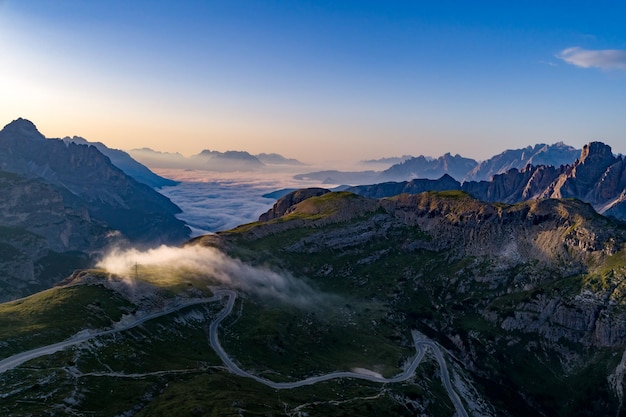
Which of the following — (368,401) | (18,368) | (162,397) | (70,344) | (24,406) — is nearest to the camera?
(24,406)

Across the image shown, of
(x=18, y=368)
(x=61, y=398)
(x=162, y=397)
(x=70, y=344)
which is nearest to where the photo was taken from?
(x=61, y=398)

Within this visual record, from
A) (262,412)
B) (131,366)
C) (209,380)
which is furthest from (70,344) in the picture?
(262,412)

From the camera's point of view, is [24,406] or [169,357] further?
[169,357]

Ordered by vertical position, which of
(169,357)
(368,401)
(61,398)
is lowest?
(368,401)

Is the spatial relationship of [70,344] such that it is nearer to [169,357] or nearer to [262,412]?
[169,357]

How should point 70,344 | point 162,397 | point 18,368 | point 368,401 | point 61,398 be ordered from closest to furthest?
point 61,398 → point 18,368 → point 162,397 → point 70,344 → point 368,401

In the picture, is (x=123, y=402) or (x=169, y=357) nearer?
(x=123, y=402)

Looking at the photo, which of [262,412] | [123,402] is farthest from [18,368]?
[262,412]

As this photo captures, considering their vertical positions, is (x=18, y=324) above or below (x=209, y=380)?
above

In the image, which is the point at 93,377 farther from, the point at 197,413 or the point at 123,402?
the point at 197,413
